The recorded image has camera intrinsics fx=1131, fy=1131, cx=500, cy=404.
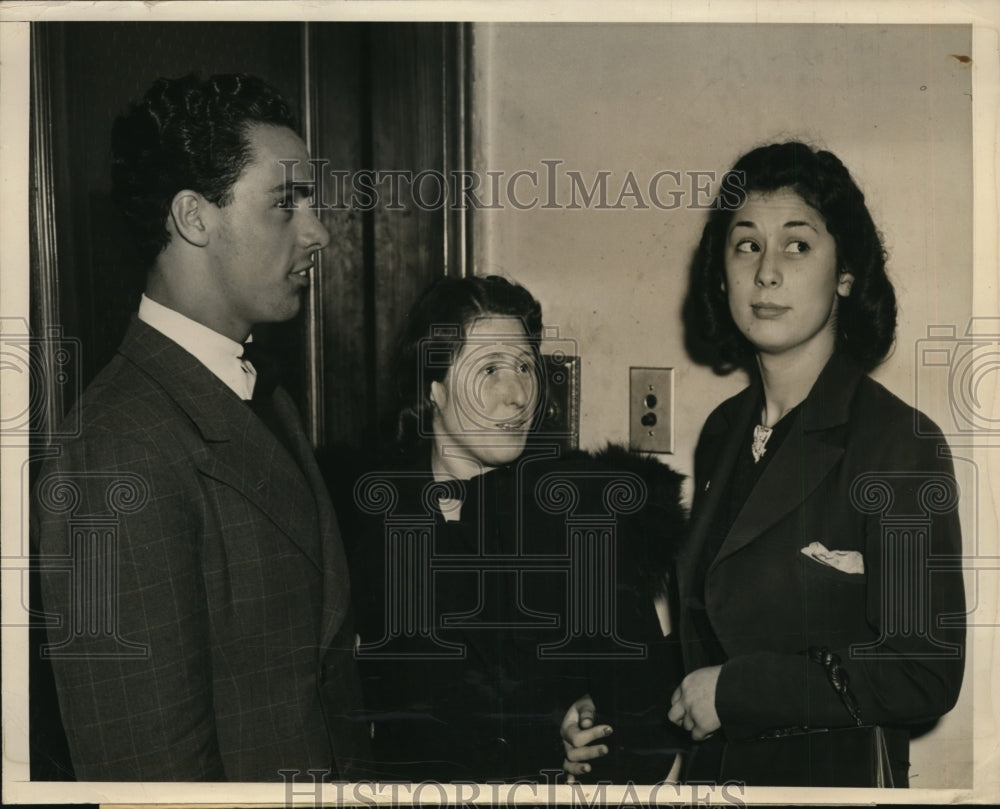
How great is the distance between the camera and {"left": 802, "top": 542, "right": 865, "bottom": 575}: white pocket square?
1550mm

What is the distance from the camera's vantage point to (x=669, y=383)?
5.21 feet

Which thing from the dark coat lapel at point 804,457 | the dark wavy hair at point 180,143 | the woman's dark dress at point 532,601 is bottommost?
the woman's dark dress at point 532,601

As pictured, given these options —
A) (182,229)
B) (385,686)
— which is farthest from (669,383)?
(182,229)

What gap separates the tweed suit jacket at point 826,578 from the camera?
5.09ft

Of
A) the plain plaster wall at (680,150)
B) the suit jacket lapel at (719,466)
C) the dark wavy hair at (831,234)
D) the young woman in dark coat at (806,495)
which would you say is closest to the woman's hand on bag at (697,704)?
the young woman in dark coat at (806,495)

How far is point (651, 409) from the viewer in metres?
1.59

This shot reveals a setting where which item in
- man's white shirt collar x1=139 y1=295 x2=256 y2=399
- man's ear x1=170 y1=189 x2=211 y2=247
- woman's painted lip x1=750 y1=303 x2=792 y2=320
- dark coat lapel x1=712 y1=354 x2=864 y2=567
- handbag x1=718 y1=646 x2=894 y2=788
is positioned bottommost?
handbag x1=718 y1=646 x2=894 y2=788

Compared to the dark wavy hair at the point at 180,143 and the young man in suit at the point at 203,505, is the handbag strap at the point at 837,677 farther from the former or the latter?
the dark wavy hair at the point at 180,143

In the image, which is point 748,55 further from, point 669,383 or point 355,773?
point 355,773

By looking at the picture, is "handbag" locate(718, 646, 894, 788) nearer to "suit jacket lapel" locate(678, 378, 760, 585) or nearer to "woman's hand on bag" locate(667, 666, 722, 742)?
"woman's hand on bag" locate(667, 666, 722, 742)

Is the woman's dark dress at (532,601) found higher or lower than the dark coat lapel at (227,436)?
lower
